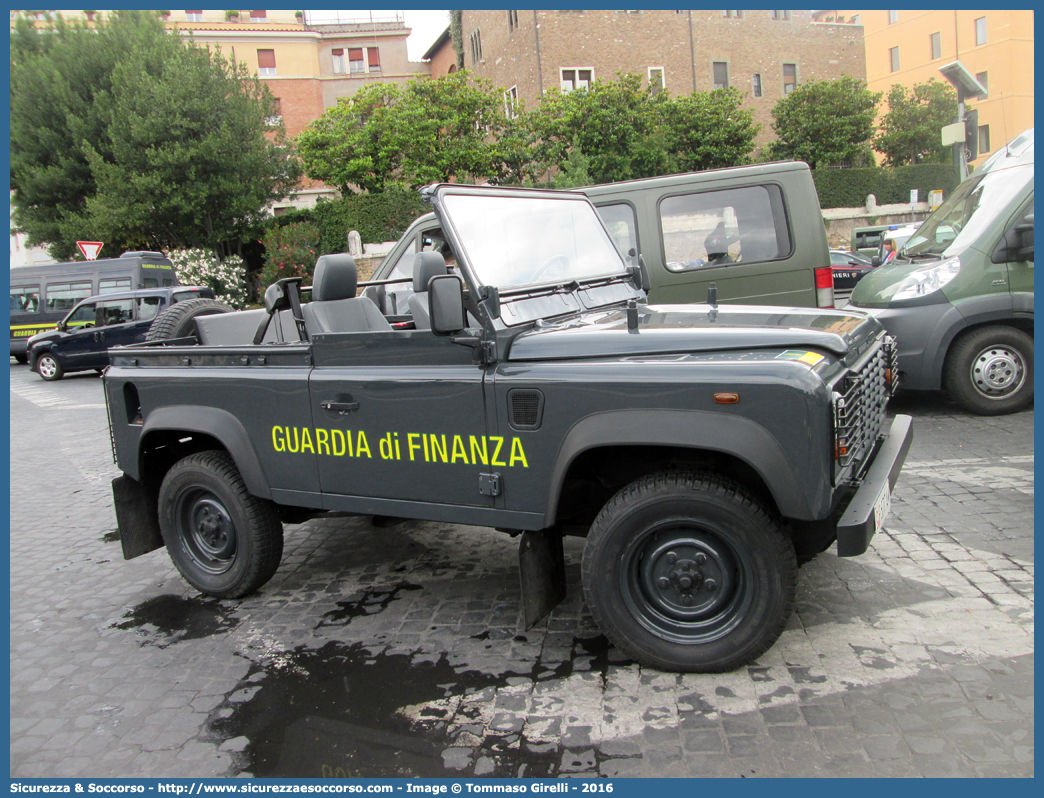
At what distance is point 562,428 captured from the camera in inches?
126

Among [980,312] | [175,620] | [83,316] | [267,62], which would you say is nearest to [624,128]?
[83,316]

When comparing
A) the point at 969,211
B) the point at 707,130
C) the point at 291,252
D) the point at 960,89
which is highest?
the point at 707,130

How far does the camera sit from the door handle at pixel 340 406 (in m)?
3.73

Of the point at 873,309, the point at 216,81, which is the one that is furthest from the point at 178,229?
the point at 873,309

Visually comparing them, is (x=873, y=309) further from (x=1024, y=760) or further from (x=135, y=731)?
(x=135, y=731)

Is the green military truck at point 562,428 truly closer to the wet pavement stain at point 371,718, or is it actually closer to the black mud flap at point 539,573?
the black mud flap at point 539,573

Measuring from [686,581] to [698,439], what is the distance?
620mm

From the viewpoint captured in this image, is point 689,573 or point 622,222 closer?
point 689,573

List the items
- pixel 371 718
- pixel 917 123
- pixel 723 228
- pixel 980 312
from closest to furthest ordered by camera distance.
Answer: pixel 371 718, pixel 980 312, pixel 723 228, pixel 917 123

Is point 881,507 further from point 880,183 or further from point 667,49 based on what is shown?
point 667,49

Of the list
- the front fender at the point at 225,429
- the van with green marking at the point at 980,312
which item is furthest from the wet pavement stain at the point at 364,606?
the van with green marking at the point at 980,312

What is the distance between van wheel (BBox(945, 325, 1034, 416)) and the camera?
280 inches

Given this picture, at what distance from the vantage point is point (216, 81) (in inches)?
1208

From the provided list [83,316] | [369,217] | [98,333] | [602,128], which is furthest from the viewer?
[602,128]
